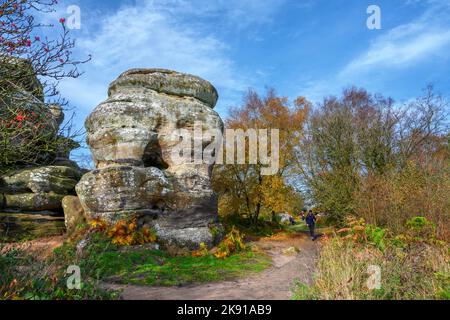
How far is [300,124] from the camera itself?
21.9m

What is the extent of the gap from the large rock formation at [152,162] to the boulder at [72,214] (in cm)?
88

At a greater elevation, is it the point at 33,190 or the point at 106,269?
the point at 33,190

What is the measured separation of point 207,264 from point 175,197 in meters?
3.69

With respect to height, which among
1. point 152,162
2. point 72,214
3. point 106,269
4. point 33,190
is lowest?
point 106,269

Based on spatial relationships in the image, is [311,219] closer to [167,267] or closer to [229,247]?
[229,247]

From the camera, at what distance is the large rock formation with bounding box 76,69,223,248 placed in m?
11.8

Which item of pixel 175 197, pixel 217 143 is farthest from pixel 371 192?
pixel 175 197

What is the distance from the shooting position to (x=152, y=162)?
556 inches

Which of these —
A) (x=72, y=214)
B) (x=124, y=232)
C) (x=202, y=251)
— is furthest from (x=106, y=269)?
(x=72, y=214)

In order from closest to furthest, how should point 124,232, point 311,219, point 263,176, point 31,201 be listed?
point 124,232, point 31,201, point 311,219, point 263,176

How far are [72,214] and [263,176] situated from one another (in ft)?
39.9

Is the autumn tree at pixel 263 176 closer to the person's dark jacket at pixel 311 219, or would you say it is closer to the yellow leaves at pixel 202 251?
the person's dark jacket at pixel 311 219

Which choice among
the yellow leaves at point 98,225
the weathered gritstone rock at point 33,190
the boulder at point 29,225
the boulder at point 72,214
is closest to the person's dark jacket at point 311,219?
the yellow leaves at point 98,225
